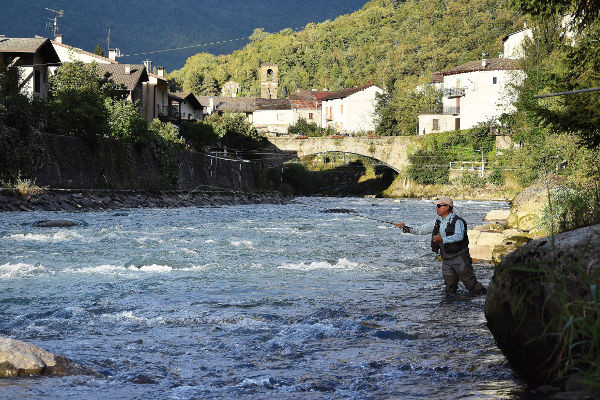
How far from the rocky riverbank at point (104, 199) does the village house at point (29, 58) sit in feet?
31.3

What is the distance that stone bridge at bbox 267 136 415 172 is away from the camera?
6925 cm

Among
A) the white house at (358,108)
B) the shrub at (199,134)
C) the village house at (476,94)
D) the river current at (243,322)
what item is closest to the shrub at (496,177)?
the village house at (476,94)

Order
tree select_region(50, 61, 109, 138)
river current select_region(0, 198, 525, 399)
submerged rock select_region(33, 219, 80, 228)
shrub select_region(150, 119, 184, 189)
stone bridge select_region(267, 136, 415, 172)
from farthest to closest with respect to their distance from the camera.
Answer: stone bridge select_region(267, 136, 415, 172) < shrub select_region(150, 119, 184, 189) < tree select_region(50, 61, 109, 138) < submerged rock select_region(33, 219, 80, 228) < river current select_region(0, 198, 525, 399)

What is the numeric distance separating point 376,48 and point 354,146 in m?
57.2

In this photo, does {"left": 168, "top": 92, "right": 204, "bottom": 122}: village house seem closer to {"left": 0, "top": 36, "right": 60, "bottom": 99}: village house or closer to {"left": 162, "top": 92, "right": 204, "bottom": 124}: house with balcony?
{"left": 162, "top": 92, "right": 204, "bottom": 124}: house with balcony

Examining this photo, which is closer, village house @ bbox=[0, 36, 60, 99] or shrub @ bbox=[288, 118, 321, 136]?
village house @ bbox=[0, 36, 60, 99]

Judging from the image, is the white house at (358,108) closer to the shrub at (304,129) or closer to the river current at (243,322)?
the shrub at (304,129)

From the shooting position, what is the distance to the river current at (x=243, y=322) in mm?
5836

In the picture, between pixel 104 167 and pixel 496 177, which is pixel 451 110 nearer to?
pixel 496 177

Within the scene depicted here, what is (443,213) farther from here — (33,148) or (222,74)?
(222,74)

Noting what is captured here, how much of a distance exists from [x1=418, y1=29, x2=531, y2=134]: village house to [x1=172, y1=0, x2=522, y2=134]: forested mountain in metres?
5.28

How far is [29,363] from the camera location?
5715mm

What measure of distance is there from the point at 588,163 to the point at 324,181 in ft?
214

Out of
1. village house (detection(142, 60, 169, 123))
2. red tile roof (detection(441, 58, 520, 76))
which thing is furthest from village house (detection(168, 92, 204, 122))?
red tile roof (detection(441, 58, 520, 76))
